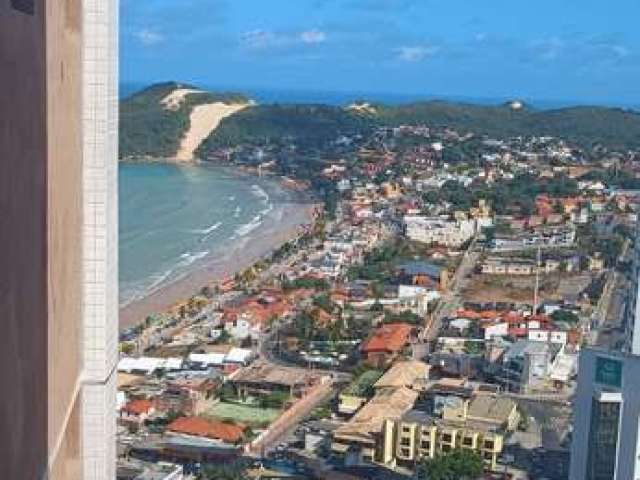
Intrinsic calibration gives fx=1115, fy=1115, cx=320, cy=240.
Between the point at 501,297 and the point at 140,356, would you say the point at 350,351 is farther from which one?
the point at 501,297

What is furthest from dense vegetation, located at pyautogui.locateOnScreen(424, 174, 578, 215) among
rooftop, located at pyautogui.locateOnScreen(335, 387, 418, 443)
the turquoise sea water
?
rooftop, located at pyautogui.locateOnScreen(335, 387, 418, 443)

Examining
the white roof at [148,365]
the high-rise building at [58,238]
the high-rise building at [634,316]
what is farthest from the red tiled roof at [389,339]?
the high-rise building at [58,238]

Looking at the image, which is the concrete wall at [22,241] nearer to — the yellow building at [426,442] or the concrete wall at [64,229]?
the concrete wall at [64,229]

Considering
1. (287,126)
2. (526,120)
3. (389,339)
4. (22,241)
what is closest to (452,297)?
(389,339)

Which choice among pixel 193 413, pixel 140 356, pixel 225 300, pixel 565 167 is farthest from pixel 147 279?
pixel 565 167

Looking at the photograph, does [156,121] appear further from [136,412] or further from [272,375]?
[136,412]

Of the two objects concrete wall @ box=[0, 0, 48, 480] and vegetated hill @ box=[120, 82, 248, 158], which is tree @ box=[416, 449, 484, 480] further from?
vegetated hill @ box=[120, 82, 248, 158]
